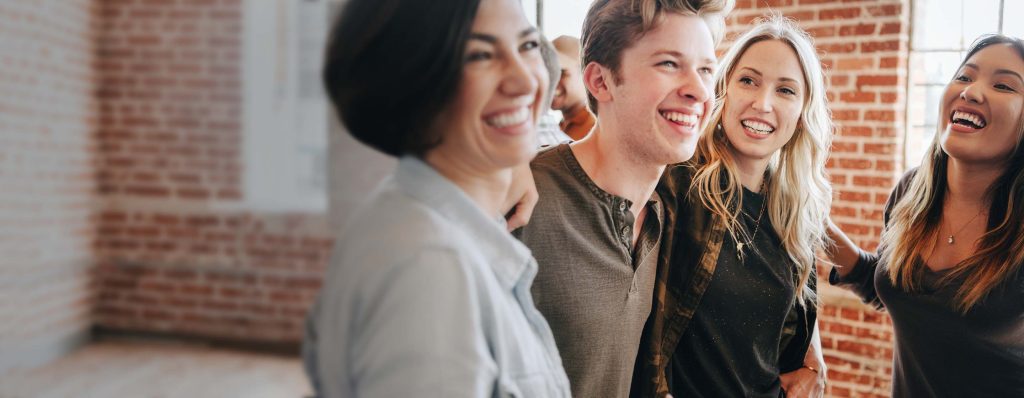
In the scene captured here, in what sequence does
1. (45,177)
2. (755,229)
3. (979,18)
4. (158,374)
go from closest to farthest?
(755,229) < (979,18) < (158,374) < (45,177)

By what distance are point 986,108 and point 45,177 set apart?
15.3 feet

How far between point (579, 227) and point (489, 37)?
55 cm

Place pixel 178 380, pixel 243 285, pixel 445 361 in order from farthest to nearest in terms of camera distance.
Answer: pixel 243 285 → pixel 178 380 → pixel 445 361

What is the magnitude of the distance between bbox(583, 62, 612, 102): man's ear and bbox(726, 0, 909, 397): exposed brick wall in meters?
2.10

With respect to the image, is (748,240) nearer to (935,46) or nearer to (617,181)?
(617,181)

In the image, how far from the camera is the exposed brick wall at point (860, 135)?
3.06m

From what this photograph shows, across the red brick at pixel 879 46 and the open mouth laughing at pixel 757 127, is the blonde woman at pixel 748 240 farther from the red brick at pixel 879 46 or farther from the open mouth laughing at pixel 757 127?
the red brick at pixel 879 46

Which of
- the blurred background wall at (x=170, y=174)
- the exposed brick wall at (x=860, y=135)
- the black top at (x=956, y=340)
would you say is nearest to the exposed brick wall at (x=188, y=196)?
the blurred background wall at (x=170, y=174)

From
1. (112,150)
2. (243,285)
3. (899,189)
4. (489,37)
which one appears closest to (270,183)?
(243,285)

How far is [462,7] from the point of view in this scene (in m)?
0.68

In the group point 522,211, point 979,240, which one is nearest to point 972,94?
point 979,240

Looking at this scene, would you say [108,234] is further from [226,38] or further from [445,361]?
[445,361]

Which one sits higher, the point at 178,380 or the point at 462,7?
the point at 462,7

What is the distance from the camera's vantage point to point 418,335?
58cm
